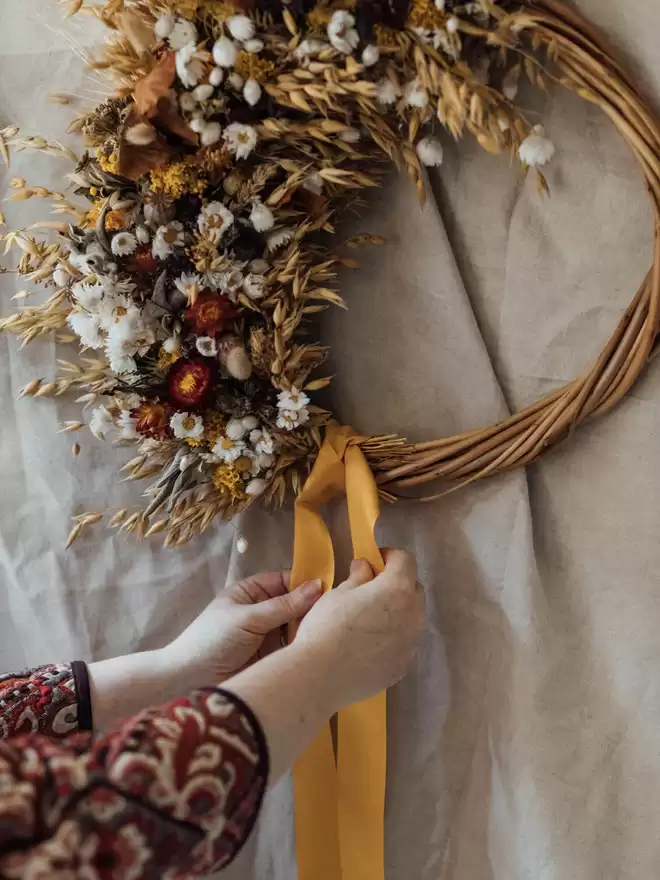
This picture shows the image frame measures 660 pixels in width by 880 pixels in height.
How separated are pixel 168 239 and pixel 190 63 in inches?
6.3

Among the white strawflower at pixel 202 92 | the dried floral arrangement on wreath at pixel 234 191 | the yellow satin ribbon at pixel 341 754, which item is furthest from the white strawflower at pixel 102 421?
the white strawflower at pixel 202 92

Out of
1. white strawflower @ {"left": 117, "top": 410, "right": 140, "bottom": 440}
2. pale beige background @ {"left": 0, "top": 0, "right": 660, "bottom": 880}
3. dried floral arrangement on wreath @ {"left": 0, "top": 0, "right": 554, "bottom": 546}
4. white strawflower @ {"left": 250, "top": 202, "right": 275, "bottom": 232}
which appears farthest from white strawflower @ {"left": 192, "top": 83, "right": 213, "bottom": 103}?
white strawflower @ {"left": 117, "top": 410, "right": 140, "bottom": 440}

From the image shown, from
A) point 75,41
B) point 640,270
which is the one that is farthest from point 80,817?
point 75,41

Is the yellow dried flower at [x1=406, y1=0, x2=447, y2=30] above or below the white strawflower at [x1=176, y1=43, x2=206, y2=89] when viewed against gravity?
above

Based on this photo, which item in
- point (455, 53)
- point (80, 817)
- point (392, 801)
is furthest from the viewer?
point (392, 801)

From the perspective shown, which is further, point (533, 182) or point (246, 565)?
point (246, 565)

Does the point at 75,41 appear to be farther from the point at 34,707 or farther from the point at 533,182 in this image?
the point at 34,707

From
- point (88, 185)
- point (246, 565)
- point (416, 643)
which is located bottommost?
point (246, 565)

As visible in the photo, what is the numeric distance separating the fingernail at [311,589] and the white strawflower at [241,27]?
0.56 meters

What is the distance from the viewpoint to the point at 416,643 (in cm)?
84

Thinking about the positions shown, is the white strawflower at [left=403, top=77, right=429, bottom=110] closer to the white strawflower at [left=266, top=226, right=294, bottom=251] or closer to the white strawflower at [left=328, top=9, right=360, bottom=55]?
the white strawflower at [left=328, top=9, right=360, bottom=55]

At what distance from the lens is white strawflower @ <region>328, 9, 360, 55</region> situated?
671 millimetres

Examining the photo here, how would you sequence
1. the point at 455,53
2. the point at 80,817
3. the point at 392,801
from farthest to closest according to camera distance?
the point at 392,801, the point at 455,53, the point at 80,817

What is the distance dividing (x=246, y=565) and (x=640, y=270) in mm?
561
